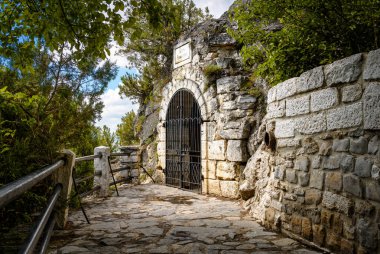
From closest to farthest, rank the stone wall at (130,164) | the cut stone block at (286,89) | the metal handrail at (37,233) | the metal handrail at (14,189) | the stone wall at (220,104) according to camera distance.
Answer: the metal handrail at (14,189)
the metal handrail at (37,233)
the cut stone block at (286,89)
the stone wall at (220,104)
the stone wall at (130,164)

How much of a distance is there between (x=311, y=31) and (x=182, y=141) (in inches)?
196

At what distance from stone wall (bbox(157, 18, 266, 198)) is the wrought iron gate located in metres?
0.45

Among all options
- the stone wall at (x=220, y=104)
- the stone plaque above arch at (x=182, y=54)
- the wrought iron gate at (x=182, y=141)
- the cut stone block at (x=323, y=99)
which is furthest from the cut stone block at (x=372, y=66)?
the stone plaque above arch at (x=182, y=54)

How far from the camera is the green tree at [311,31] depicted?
2.77m

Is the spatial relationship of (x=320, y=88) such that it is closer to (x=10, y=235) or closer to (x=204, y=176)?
(x=10, y=235)

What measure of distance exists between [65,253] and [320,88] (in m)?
2.92

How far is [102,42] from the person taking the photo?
10.8 ft

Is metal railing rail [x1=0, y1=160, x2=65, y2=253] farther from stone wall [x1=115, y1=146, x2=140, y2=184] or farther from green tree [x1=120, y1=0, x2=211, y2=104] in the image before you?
green tree [x1=120, y1=0, x2=211, y2=104]

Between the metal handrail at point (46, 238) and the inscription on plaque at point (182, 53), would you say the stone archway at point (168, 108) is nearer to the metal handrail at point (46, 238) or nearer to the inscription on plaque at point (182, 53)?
the inscription on plaque at point (182, 53)

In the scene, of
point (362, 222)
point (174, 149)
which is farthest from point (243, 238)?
point (174, 149)

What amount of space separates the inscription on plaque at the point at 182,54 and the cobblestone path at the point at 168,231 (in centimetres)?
372

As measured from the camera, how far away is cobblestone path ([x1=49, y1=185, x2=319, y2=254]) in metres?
2.94

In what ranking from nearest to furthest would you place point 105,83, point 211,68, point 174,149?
point 105,83, point 211,68, point 174,149

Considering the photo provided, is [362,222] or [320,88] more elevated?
[320,88]
